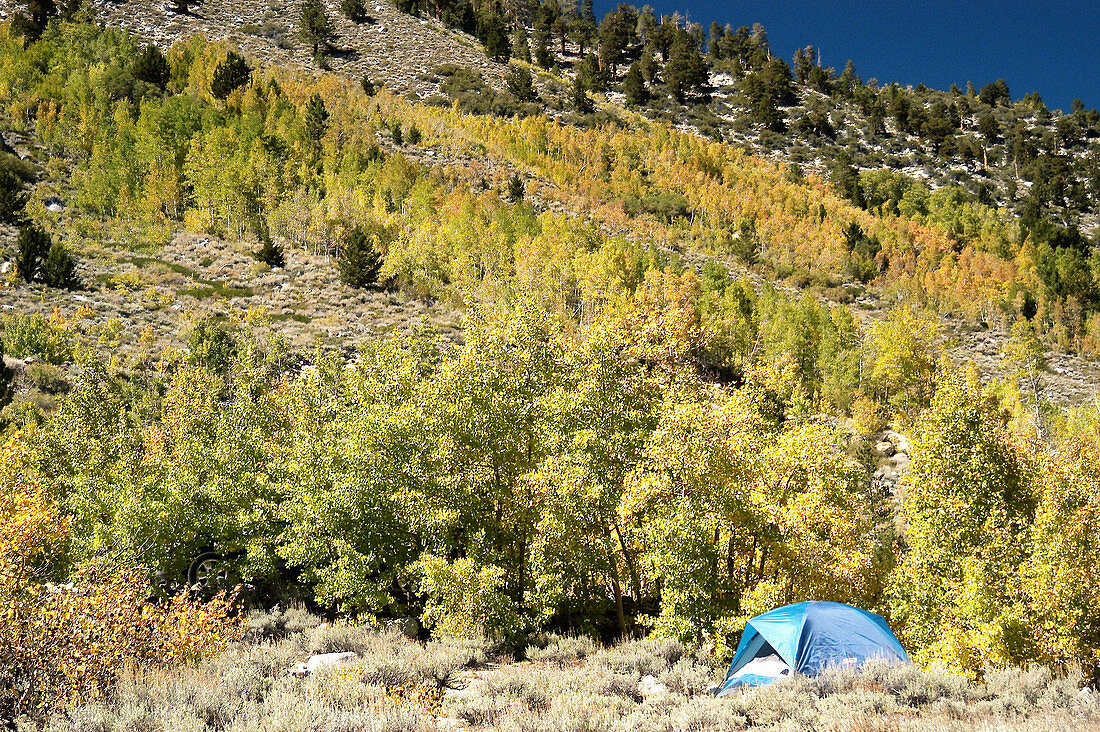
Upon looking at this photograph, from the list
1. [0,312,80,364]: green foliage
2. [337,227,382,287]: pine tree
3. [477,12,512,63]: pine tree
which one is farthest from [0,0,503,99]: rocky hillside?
[0,312,80,364]: green foliage

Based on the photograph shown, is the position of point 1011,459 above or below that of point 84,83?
below

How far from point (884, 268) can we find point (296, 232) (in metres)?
69.4

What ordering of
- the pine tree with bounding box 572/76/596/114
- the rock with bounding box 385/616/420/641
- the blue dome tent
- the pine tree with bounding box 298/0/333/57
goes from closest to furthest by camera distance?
the blue dome tent, the rock with bounding box 385/616/420/641, the pine tree with bounding box 572/76/596/114, the pine tree with bounding box 298/0/333/57

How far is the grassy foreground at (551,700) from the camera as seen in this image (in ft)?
26.1

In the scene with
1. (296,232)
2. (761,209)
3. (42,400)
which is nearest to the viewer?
(42,400)

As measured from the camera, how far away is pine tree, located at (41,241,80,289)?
44.2 m

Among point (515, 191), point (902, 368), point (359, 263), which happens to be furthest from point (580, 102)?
point (902, 368)

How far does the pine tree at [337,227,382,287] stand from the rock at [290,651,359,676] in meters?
42.6

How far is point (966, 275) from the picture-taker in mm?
76875

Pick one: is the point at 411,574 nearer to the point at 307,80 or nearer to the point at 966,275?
the point at 966,275

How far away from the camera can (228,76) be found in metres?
83.0

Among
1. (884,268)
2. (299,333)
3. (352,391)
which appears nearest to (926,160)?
(884,268)

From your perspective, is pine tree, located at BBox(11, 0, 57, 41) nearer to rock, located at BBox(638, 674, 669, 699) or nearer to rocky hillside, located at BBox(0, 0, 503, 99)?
rocky hillside, located at BBox(0, 0, 503, 99)

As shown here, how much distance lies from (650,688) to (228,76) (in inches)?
3721
